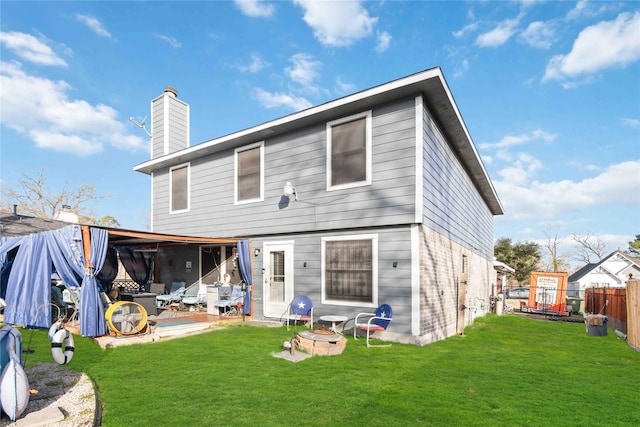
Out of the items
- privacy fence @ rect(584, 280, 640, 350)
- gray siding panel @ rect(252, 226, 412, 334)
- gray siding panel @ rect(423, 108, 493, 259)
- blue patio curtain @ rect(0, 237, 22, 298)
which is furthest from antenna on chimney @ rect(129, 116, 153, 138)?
privacy fence @ rect(584, 280, 640, 350)

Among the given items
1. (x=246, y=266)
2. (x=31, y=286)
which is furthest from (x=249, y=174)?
(x=31, y=286)

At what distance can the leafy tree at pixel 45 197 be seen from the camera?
26234 millimetres

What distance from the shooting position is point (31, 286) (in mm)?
8078

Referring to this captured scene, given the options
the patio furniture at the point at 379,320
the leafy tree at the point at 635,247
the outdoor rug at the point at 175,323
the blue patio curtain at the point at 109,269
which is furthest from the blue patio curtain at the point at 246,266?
the leafy tree at the point at 635,247

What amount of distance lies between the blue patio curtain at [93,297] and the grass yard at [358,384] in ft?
0.94

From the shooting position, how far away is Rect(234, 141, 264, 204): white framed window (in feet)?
31.5

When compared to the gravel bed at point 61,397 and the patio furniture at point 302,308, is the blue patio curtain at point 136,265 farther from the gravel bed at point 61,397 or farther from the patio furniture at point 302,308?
the gravel bed at point 61,397

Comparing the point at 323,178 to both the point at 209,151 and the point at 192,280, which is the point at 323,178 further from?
the point at 192,280

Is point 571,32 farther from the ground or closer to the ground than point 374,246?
farther from the ground

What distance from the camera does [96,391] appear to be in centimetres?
414

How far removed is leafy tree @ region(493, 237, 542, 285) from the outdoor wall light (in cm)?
2694

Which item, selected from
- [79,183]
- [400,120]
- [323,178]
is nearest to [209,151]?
[323,178]

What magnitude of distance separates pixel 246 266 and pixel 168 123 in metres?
6.24

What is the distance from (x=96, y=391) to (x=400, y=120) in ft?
21.6
